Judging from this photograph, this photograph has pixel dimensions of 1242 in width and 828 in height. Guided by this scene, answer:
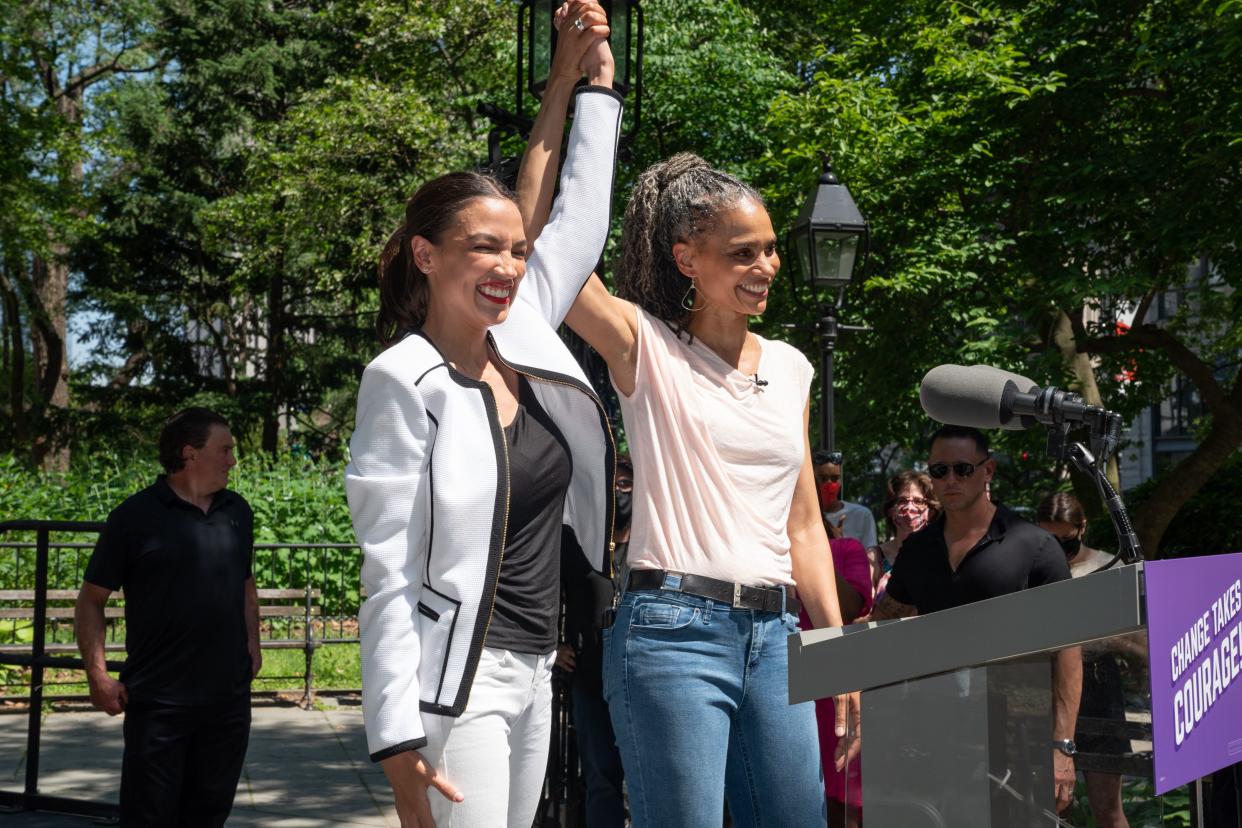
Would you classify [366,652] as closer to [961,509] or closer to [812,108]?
[961,509]

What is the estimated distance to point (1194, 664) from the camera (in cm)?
189

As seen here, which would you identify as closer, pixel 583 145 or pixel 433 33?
pixel 583 145

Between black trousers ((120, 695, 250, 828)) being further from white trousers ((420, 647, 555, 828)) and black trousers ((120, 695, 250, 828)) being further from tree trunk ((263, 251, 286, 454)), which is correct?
tree trunk ((263, 251, 286, 454))

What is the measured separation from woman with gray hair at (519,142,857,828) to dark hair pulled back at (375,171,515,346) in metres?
0.45

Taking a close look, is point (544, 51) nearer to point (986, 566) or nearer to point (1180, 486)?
point (986, 566)

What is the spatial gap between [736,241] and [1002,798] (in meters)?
1.50

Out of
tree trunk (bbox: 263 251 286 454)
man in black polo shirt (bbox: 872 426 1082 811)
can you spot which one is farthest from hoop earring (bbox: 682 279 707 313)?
Answer: tree trunk (bbox: 263 251 286 454)

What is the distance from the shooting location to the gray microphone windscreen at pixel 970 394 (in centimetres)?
217

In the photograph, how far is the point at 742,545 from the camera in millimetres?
2846

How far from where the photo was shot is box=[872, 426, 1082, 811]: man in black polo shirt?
4.96 meters

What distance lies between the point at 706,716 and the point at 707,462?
53 centimetres

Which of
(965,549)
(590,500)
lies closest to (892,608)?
(965,549)

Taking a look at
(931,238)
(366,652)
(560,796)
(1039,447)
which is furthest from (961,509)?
(1039,447)

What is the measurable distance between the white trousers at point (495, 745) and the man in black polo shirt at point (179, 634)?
285cm
